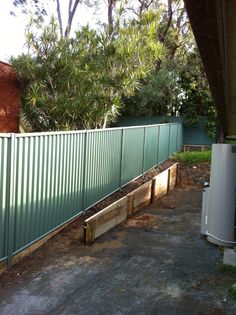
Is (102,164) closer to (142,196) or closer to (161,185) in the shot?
(142,196)

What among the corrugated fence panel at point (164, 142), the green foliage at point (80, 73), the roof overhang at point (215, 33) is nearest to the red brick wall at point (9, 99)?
the green foliage at point (80, 73)

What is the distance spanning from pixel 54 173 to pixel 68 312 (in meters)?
2.60

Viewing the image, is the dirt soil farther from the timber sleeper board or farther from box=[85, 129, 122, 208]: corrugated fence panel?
the timber sleeper board

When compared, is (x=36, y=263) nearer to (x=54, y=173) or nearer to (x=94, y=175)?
(x=54, y=173)

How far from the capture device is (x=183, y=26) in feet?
86.7

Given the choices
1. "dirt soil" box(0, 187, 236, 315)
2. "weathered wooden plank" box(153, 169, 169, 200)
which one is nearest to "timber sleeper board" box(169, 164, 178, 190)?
"weathered wooden plank" box(153, 169, 169, 200)

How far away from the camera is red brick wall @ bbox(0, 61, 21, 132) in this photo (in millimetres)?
11289

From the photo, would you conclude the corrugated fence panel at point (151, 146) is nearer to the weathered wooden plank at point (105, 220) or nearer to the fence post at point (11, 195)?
the weathered wooden plank at point (105, 220)

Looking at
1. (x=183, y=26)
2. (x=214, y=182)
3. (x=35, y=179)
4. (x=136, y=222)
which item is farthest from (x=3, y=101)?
(x=183, y=26)

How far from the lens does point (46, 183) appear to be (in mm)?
6039

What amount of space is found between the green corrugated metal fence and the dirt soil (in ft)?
1.38

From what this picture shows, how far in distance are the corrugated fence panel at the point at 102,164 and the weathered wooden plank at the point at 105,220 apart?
2.01 feet

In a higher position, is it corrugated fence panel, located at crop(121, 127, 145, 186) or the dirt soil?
corrugated fence panel, located at crop(121, 127, 145, 186)

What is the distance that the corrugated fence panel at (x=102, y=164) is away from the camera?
7910 millimetres
